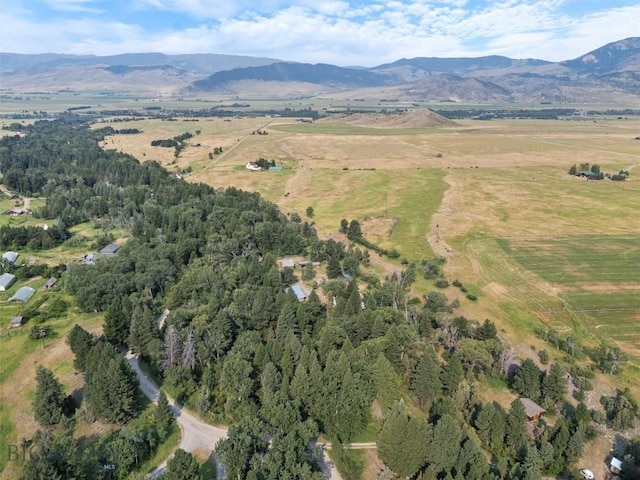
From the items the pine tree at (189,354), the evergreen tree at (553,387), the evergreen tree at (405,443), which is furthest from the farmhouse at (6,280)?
the evergreen tree at (553,387)

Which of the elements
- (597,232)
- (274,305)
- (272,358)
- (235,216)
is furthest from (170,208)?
(597,232)

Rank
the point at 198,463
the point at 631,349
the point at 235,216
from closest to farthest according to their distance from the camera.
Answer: the point at 198,463 → the point at 631,349 → the point at 235,216

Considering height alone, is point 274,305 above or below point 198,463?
above

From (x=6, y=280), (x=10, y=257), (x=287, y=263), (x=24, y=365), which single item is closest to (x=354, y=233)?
(x=287, y=263)

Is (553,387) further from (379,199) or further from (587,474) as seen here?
(379,199)

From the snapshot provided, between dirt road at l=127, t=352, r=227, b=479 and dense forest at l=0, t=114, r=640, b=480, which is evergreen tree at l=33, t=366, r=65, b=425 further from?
dirt road at l=127, t=352, r=227, b=479

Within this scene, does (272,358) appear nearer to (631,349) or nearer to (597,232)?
(631,349)

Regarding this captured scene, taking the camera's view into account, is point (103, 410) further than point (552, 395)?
No

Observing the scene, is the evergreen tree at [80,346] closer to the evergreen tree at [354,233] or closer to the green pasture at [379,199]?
the evergreen tree at [354,233]
